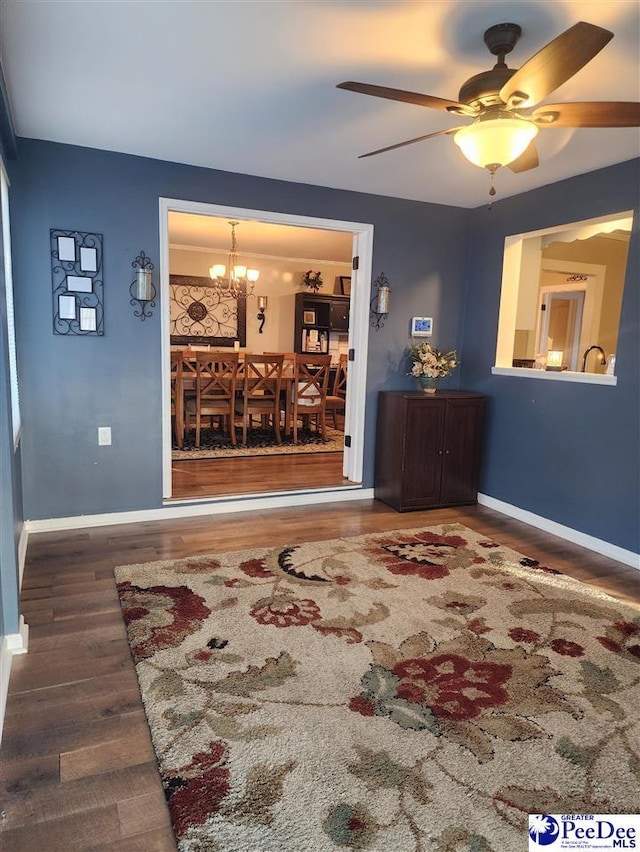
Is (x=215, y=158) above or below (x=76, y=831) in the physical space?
above

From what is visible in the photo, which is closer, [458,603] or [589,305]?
[458,603]

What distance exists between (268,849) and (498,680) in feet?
3.57

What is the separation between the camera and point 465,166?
3400 mm

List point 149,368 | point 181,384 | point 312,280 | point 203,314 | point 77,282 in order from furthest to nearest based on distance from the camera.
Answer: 1. point 312,280
2. point 203,314
3. point 181,384
4. point 149,368
5. point 77,282

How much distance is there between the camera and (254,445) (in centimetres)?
610

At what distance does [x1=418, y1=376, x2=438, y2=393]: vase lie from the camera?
14.1 ft

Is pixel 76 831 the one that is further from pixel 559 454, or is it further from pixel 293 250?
pixel 293 250

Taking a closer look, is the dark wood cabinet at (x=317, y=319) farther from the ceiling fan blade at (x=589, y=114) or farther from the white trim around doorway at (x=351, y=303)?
the ceiling fan blade at (x=589, y=114)

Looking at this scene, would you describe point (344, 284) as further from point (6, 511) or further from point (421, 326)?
point (6, 511)

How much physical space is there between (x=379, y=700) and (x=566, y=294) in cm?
571

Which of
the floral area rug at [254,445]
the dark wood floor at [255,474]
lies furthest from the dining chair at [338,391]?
the dark wood floor at [255,474]

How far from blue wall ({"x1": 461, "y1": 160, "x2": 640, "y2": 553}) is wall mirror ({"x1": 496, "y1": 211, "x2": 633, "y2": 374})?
12 cm

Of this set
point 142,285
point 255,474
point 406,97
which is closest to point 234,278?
point 255,474

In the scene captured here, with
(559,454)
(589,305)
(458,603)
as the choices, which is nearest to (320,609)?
(458,603)
